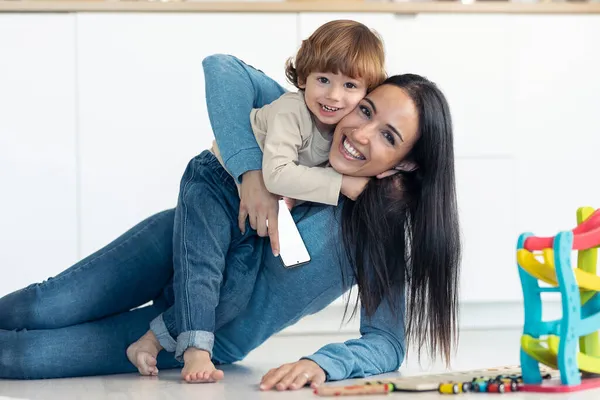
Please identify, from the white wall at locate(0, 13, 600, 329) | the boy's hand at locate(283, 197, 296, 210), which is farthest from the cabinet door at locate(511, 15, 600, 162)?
the boy's hand at locate(283, 197, 296, 210)

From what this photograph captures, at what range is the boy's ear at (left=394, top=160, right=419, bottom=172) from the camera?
5.29ft

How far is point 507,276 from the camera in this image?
9.18ft

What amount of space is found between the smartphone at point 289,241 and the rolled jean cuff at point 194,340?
19 cm

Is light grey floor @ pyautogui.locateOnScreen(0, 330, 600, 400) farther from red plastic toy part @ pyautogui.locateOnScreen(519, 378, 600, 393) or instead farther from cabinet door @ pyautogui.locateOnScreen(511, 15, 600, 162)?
cabinet door @ pyautogui.locateOnScreen(511, 15, 600, 162)

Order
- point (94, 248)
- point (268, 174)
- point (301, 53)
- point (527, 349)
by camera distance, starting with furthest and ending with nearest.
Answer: point (94, 248) < point (301, 53) < point (268, 174) < point (527, 349)

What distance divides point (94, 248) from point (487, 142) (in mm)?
1223

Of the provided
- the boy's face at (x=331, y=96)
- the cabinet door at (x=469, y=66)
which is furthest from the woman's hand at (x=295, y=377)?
the cabinet door at (x=469, y=66)

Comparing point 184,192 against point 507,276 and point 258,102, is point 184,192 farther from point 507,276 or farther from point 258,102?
point 507,276

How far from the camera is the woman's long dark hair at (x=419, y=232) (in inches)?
61.7

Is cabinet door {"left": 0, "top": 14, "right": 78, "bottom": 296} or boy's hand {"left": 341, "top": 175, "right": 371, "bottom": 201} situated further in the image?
cabinet door {"left": 0, "top": 14, "right": 78, "bottom": 296}

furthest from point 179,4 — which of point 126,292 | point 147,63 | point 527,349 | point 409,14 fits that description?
point 527,349

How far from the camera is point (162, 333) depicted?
1.67m

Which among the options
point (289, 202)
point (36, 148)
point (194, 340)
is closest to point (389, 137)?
point (289, 202)

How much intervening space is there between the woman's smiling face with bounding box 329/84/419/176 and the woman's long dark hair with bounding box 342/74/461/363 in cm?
2
